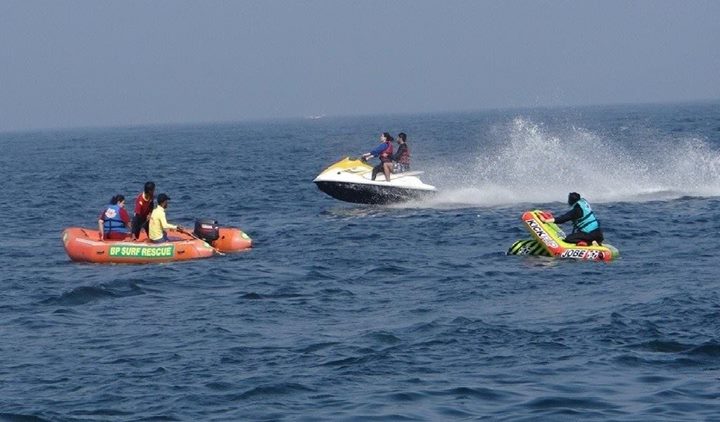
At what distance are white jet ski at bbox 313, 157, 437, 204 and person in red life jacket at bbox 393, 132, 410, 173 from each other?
0.57ft

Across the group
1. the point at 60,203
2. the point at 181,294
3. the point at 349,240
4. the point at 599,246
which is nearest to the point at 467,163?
the point at 60,203

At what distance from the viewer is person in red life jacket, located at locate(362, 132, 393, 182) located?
30703mm

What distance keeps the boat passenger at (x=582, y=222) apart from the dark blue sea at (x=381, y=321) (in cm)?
75

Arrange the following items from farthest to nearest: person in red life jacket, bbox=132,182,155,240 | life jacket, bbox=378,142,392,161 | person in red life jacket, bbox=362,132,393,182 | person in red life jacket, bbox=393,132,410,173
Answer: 1. person in red life jacket, bbox=393,132,410,173
2. life jacket, bbox=378,142,392,161
3. person in red life jacket, bbox=362,132,393,182
4. person in red life jacket, bbox=132,182,155,240

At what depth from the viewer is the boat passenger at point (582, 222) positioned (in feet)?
74.9

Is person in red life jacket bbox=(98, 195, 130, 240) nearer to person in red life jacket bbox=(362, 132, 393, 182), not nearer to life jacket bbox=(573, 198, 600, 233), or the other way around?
person in red life jacket bbox=(362, 132, 393, 182)

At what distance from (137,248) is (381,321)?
7.72m

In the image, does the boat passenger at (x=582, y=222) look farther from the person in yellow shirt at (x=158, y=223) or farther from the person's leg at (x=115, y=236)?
the person's leg at (x=115, y=236)

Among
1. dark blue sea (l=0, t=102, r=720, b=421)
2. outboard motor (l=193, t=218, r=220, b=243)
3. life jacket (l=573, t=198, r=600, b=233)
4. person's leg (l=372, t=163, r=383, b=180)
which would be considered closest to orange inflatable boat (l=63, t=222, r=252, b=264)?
outboard motor (l=193, t=218, r=220, b=243)

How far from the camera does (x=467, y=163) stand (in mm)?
55750

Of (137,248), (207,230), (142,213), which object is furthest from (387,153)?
(137,248)

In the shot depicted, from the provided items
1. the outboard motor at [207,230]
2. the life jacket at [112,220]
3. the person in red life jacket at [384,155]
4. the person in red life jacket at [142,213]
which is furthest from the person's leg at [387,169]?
the life jacket at [112,220]

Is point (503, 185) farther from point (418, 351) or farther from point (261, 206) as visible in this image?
point (418, 351)

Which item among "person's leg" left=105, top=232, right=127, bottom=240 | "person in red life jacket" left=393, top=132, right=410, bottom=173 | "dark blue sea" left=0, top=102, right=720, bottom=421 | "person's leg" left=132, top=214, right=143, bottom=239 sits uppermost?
"person in red life jacket" left=393, top=132, right=410, bottom=173
